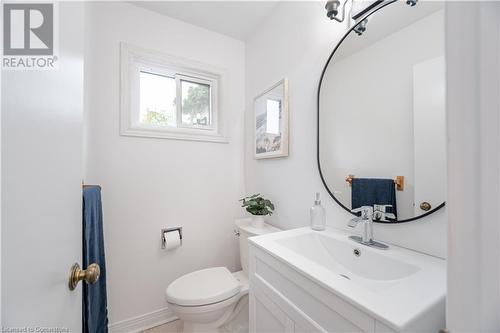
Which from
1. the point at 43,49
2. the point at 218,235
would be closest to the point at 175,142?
the point at 218,235

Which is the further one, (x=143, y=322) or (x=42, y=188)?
(x=143, y=322)

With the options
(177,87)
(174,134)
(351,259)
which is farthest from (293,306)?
(177,87)

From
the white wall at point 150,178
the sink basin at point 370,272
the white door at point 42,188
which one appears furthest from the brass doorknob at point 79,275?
the white wall at point 150,178

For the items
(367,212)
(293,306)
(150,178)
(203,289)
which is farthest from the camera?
(150,178)

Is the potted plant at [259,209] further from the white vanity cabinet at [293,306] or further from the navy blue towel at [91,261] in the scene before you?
the navy blue towel at [91,261]

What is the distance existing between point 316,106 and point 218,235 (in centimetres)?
134

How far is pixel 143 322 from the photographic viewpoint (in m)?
1.54

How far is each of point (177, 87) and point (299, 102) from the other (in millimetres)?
→ 1108

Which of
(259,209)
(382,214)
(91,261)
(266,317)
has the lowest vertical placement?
(266,317)

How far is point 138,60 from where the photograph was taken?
5.31ft

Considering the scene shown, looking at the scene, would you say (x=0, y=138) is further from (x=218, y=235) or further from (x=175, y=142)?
(x=218, y=235)

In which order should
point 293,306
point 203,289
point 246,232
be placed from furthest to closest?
point 246,232
point 203,289
point 293,306

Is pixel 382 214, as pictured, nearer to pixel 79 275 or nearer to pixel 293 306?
pixel 293 306

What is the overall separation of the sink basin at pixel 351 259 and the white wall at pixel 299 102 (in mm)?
137
